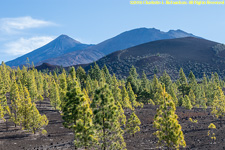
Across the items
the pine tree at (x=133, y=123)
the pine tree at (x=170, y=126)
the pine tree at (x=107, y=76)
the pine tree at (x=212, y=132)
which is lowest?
the pine tree at (x=212, y=132)

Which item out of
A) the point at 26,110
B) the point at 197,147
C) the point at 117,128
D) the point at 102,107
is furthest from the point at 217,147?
the point at 26,110

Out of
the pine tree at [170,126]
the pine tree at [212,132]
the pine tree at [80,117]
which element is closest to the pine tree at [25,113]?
the pine tree at [80,117]

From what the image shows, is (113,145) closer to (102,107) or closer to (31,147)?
(102,107)


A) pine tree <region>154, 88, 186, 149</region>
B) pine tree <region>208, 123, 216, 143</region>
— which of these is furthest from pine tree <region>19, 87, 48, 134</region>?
pine tree <region>208, 123, 216, 143</region>

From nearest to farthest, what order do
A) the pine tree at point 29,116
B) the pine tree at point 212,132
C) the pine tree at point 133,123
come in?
the pine tree at point 212,132
the pine tree at point 29,116
the pine tree at point 133,123

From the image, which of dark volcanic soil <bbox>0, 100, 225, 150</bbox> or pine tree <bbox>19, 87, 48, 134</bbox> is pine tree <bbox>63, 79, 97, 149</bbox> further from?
pine tree <bbox>19, 87, 48, 134</bbox>

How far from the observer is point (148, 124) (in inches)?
2003

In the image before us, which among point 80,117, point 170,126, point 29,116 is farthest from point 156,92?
point 80,117

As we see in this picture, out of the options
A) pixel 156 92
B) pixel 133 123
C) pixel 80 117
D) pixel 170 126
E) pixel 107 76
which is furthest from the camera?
pixel 107 76

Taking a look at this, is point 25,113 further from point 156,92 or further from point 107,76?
point 107,76

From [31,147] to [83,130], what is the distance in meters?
14.5

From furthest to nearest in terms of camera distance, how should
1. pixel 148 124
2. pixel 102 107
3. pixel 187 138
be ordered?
pixel 148 124 → pixel 187 138 → pixel 102 107

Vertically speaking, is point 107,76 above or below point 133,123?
above

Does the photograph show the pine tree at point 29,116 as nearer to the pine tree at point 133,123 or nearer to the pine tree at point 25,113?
the pine tree at point 25,113
